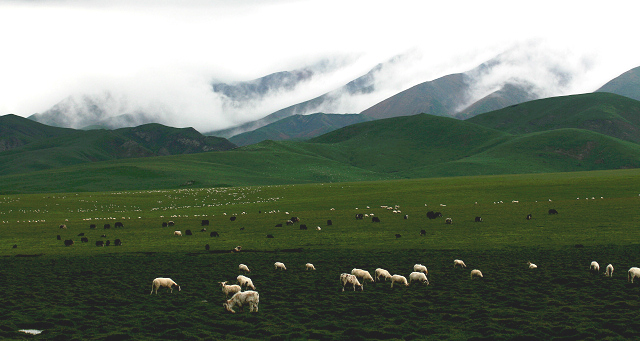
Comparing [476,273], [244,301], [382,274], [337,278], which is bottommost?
[337,278]

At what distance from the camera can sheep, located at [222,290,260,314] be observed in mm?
17656

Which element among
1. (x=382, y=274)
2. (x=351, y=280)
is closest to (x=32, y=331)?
(x=351, y=280)

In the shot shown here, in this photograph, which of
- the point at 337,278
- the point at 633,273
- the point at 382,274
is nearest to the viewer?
the point at 633,273

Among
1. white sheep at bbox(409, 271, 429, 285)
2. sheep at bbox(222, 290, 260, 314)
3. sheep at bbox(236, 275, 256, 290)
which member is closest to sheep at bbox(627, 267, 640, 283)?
white sheep at bbox(409, 271, 429, 285)

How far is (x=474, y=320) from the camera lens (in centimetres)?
1594

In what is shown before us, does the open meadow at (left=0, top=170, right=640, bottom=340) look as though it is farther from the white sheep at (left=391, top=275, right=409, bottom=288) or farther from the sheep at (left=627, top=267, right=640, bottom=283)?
the white sheep at (left=391, top=275, right=409, bottom=288)

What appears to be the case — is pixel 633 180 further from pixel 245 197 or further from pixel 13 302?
pixel 13 302

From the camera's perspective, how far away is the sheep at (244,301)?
17.7 m

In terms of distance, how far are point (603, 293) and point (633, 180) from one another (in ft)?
268

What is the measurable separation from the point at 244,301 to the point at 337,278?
22.9 feet

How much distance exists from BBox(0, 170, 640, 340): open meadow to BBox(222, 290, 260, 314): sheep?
11.7 inches

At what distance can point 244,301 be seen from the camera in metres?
18.0

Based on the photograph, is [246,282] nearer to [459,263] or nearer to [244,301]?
[244,301]

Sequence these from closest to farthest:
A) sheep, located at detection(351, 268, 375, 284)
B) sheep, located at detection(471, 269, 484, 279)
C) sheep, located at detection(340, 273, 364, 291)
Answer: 1. sheep, located at detection(340, 273, 364, 291)
2. sheep, located at detection(351, 268, 375, 284)
3. sheep, located at detection(471, 269, 484, 279)
